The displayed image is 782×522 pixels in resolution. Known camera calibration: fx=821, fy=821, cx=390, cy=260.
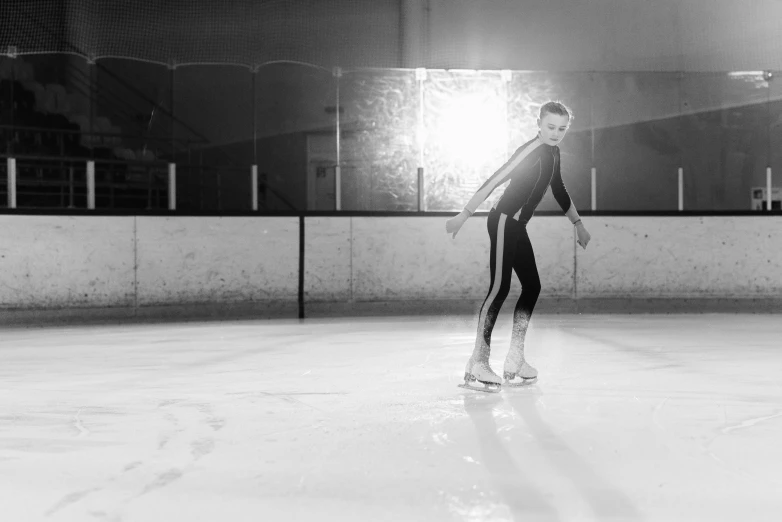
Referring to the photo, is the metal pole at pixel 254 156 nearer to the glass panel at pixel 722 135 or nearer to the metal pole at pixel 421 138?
the metal pole at pixel 421 138

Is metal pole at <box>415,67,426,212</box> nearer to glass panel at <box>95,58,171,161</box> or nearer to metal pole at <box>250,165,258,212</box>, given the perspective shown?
metal pole at <box>250,165,258,212</box>

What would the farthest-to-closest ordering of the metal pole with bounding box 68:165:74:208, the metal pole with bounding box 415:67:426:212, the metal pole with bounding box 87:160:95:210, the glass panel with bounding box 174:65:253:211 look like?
the metal pole with bounding box 68:165:74:208 → the glass panel with bounding box 174:65:253:211 → the metal pole with bounding box 415:67:426:212 → the metal pole with bounding box 87:160:95:210

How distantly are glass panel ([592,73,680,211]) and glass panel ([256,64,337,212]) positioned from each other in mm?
2842

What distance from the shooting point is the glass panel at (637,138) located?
857cm

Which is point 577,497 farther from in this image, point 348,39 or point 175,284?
point 348,39

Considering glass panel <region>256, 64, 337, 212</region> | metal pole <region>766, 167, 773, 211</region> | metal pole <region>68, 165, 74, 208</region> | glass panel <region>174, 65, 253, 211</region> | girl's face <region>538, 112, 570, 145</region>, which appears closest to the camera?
girl's face <region>538, 112, 570, 145</region>

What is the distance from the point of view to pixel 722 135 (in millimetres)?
8680

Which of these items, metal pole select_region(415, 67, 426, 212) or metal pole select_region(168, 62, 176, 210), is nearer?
metal pole select_region(168, 62, 176, 210)

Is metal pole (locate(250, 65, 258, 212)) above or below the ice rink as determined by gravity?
above

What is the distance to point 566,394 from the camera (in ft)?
11.5

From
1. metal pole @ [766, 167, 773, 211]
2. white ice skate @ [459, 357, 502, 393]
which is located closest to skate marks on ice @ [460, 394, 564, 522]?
white ice skate @ [459, 357, 502, 393]

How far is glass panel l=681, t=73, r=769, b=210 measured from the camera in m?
8.59

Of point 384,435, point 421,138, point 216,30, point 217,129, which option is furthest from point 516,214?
Answer: point 216,30

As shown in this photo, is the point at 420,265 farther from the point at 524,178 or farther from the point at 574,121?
the point at 524,178
